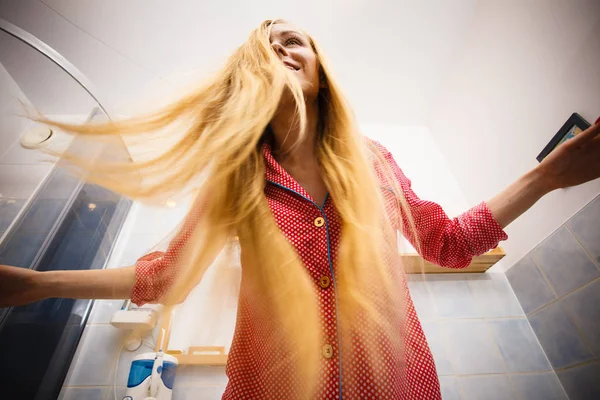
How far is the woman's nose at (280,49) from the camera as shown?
654 millimetres

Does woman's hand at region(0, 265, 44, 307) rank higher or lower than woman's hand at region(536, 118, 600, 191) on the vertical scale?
lower

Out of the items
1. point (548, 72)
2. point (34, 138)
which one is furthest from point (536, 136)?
point (34, 138)

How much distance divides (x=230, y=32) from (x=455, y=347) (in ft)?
5.96

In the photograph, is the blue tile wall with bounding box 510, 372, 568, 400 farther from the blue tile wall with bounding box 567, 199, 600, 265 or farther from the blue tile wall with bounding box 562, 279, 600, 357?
the blue tile wall with bounding box 567, 199, 600, 265

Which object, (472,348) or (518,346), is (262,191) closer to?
(472,348)

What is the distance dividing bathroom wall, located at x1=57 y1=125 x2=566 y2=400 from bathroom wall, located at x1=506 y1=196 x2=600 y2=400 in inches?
2.9

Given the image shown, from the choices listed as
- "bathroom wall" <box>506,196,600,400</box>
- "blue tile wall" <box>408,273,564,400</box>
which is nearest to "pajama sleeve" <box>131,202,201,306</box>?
"blue tile wall" <box>408,273,564,400</box>

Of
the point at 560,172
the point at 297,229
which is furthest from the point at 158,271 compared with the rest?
the point at 560,172

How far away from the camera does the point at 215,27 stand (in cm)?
144

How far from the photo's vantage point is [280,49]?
0.66 meters

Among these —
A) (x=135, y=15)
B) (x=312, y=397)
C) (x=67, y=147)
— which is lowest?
(x=312, y=397)

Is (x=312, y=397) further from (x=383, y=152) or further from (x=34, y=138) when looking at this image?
(x=34, y=138)

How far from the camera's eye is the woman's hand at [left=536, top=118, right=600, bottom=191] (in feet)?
1.38

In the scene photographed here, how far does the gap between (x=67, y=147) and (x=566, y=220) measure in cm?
167
